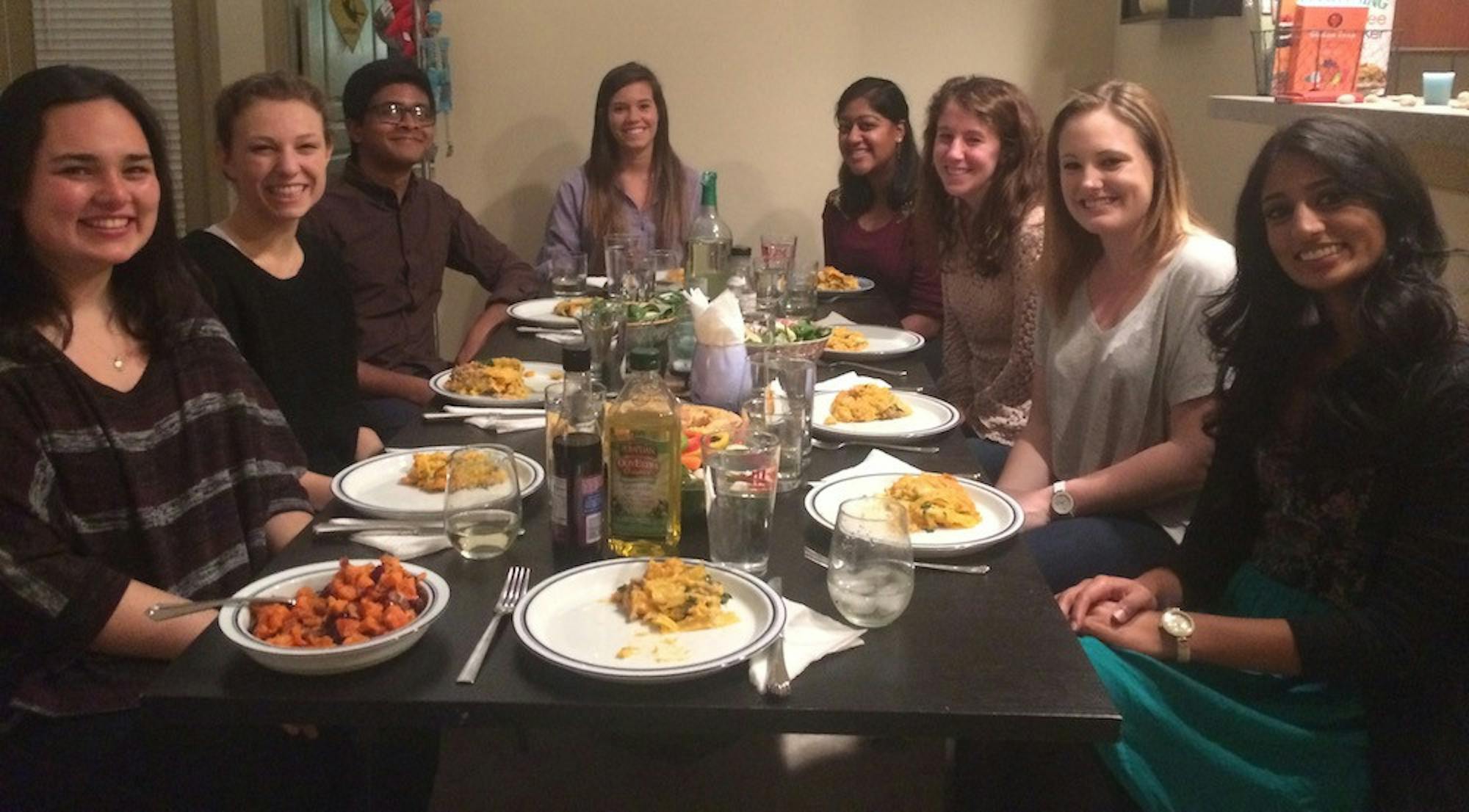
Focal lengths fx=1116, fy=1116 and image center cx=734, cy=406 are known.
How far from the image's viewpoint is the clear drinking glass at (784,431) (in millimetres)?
1586

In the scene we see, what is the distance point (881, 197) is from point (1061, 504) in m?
1.77

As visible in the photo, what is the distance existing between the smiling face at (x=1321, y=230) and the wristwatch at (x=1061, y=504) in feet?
1.91

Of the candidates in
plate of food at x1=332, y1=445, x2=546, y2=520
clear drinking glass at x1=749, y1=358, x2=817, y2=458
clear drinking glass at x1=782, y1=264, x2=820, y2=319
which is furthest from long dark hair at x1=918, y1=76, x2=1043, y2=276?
plate of food at x1=332, y1=445, x2=546, y2=520

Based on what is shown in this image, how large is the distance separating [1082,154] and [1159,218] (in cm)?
17

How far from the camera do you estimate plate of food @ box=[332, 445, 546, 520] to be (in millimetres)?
1439

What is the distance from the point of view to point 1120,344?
A: 195 centimetres

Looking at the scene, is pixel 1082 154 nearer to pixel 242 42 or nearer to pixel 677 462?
pixel 677 462

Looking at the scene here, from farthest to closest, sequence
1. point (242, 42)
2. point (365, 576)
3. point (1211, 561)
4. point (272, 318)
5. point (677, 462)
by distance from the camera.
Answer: point (242, 42) < point (272, 318) < point (1211, 561) < point (677, 462) < point (365, 576)

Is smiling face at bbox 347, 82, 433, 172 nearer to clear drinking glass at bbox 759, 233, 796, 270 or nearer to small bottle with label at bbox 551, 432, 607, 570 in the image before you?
clear drinking glass at bbox 759, 233, 796, 270

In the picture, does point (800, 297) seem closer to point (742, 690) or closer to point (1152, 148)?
point (1152, 148)

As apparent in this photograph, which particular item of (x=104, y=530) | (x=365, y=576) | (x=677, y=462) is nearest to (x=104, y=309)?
(x=104, y=530)

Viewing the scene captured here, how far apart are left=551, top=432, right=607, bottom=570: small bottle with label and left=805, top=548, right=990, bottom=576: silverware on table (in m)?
0.26

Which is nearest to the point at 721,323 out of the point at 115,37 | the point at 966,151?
the point at 966,151

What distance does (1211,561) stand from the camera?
161cm
